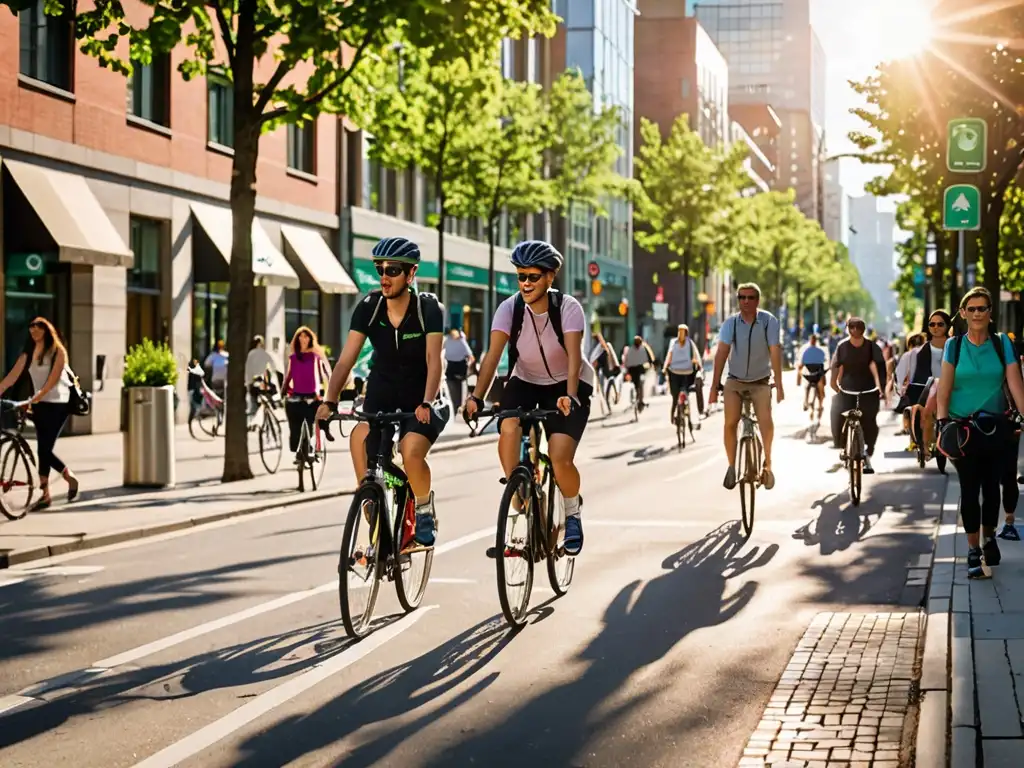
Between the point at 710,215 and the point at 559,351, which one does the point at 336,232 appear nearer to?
the point at 710,215

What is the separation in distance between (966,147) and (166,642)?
34.6 feet

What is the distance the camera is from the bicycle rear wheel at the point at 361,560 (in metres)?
7.35

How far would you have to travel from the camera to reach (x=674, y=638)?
7.65m

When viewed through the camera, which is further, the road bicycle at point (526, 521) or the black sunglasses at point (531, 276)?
the black sunglasses at point (531, 276)

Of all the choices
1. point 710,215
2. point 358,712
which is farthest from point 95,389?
point 710,215

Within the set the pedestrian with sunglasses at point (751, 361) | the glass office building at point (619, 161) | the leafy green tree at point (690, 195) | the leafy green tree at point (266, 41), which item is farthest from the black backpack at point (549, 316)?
the glass office building at point (619, 161)

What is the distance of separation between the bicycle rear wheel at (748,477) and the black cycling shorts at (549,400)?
3973mm

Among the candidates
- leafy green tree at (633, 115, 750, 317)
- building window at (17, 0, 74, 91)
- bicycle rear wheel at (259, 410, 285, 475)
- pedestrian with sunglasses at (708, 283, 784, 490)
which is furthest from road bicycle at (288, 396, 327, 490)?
leafy green tree at (633, 115, 750, 317)

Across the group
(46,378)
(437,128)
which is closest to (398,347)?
(46,378)

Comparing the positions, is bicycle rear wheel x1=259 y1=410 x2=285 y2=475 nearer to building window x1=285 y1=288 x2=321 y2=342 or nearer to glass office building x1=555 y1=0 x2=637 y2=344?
building window x1=285 y1=288 x2=321 y2=342

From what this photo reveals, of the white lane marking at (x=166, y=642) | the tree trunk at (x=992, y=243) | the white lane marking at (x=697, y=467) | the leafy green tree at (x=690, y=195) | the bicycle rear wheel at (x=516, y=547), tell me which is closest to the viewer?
the white lane marking at (x=166, y=642)

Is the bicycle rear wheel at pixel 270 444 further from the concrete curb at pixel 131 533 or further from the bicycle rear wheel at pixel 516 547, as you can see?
the bicycle rear wheel at pixel 516 547

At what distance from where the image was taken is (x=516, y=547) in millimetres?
7949

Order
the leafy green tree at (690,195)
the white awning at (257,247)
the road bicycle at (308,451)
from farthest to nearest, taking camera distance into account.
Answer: the leafy green tree at (690,195) < the white awning at (257,247) < the road bicycle at (308,451)
